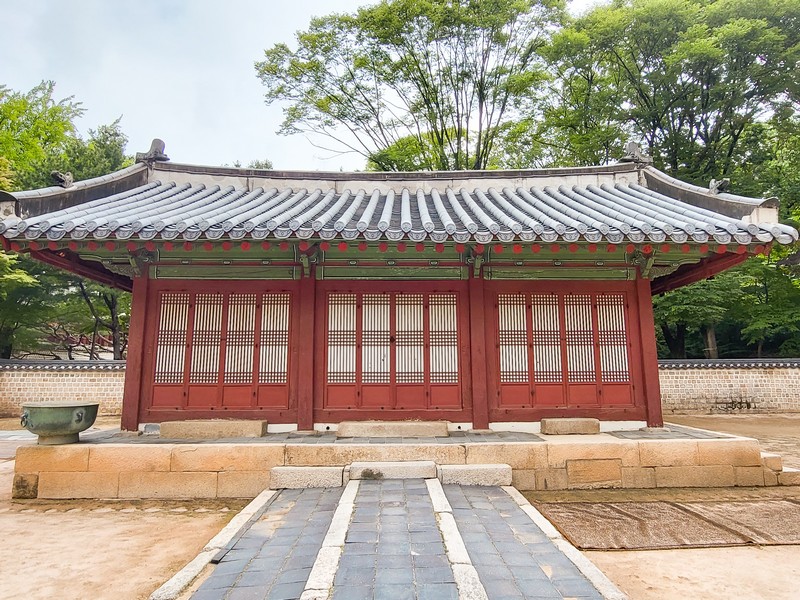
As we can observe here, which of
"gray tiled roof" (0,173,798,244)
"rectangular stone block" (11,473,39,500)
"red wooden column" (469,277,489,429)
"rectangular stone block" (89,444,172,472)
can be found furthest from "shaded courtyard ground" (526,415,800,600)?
"rectangular stone block" (11,473,39,500)

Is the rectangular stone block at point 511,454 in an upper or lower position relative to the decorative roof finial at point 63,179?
lower

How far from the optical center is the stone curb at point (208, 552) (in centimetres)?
327

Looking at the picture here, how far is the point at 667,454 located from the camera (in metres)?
6.54

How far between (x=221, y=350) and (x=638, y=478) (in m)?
6.67

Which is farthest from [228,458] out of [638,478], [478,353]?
[638,478]

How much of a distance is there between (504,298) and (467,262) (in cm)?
90

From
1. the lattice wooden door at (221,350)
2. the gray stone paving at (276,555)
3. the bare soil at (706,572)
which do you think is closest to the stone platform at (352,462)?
the gray stone paving at (276,555)

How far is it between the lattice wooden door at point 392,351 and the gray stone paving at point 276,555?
248 cm

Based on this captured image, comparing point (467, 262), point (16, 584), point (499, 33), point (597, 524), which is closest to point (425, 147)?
point (499, 33)

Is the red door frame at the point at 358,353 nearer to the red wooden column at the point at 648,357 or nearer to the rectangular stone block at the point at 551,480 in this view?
the rectangular stone block at the point at 551,480

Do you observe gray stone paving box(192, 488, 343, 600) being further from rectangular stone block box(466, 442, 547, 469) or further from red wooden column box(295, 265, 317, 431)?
red wooden column box(295, 265, 317, 431)

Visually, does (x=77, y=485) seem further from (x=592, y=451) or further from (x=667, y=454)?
(x=667, y=454)

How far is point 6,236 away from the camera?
6.26 meters

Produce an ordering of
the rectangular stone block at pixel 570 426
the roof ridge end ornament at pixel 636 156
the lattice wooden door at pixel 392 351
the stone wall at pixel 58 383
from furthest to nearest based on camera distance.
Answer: the stone wall at pixel 58 383 → the roof ridge end ornament at pixel 636 156 → the lattice wooden door at pixel 392 351 → the rectangular stone block at pixel 570 426
